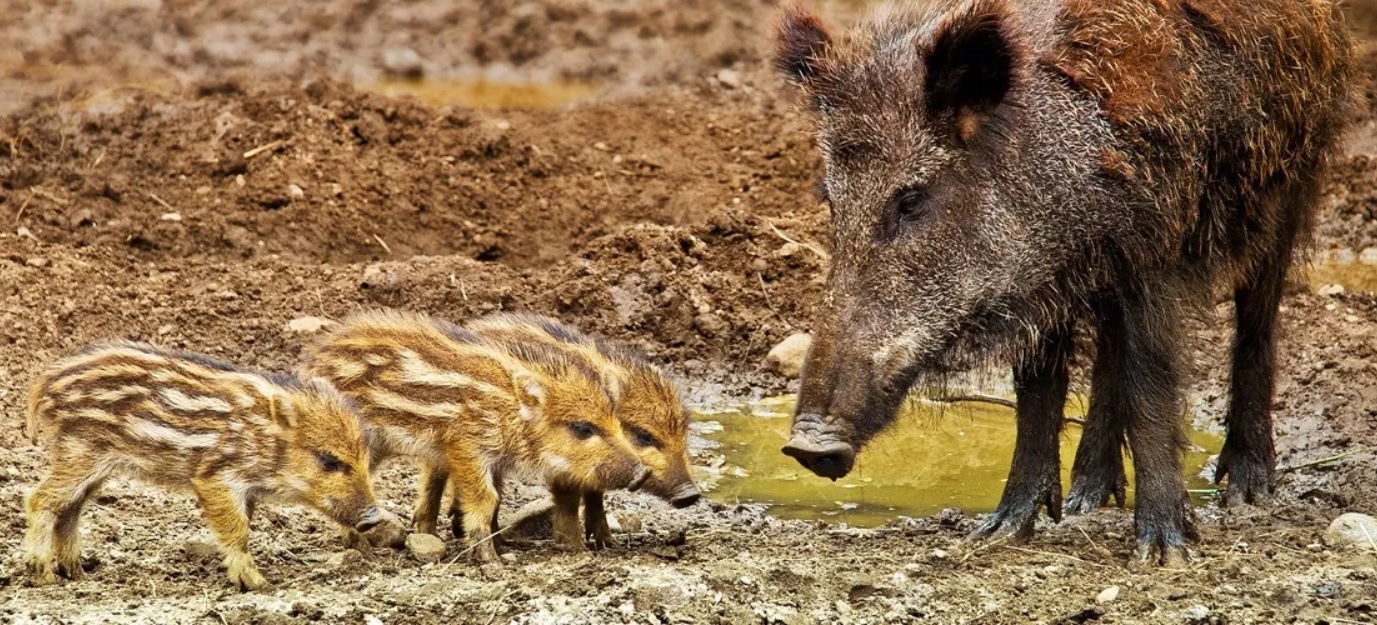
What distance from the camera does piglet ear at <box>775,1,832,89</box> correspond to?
5887mm

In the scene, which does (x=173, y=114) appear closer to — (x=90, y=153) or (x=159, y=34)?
(x=90, y=153)

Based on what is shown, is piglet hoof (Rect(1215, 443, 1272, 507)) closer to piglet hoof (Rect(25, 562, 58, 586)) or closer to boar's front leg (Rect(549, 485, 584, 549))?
boar's front leg (Rect(549, 485, 584, 549))

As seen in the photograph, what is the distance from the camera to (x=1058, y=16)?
565 cm

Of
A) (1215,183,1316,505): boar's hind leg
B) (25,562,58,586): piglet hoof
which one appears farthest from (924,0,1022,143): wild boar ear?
(25,562,58,586): piglet hoof

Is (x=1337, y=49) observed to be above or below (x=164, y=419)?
above

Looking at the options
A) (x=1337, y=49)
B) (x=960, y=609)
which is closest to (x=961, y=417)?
(x=1337, y=49)

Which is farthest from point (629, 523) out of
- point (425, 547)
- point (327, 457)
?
point (327, 457)

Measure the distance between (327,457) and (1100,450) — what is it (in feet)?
9.33

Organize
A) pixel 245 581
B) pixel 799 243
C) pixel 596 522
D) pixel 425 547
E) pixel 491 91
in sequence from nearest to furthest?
1. pixel 245 581
2. pixel 425 547
3. pixel 596 522
4. pixel 799 243
5. pixel 491 91

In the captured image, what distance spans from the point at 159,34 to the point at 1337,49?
9571 millimetres

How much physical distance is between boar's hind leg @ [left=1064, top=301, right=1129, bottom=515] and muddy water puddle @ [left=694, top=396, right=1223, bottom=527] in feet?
0.34

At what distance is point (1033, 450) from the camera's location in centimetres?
611

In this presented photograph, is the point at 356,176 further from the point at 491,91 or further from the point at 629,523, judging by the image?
the point at 629,523

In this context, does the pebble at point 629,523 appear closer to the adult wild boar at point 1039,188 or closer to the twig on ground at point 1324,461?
the adult wild boar at point 1039,188
